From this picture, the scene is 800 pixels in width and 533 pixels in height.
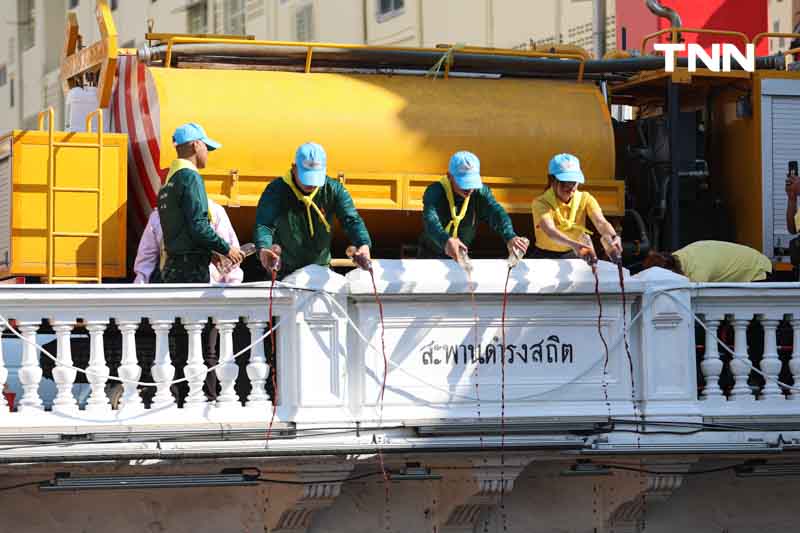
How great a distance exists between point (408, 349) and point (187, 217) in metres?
1.76

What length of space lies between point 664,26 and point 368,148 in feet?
27.1

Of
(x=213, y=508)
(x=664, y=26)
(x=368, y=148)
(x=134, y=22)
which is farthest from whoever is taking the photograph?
(x=134, y=22)

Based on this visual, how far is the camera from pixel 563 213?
1305cm

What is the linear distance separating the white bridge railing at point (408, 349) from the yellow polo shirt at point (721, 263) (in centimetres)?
78

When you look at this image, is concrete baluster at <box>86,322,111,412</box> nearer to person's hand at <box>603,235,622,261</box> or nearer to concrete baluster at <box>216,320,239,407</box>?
concrete baluster at <box>216,320,239,407</box>

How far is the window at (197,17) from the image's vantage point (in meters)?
43.6

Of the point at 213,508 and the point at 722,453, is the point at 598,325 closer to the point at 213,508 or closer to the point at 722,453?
the point at 722,453

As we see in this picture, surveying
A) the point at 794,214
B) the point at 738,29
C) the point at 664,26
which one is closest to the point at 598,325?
the point at 794,214

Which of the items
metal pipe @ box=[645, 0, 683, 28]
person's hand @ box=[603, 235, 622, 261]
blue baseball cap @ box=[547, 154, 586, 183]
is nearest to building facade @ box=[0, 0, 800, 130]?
metal pipe @ box=[645, 0, 683, 28]

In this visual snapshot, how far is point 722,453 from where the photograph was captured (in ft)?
39.8

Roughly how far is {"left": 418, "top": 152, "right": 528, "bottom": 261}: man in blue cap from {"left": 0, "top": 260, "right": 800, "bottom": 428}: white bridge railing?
0.53 metres

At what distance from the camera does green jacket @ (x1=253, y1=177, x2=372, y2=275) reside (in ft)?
39.3

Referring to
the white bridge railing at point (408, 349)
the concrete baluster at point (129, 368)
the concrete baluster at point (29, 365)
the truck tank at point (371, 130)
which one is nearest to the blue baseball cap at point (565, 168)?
the white bridge railing at point (408, 349)

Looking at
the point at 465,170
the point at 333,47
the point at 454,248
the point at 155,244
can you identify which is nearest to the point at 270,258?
the point at 454,248
